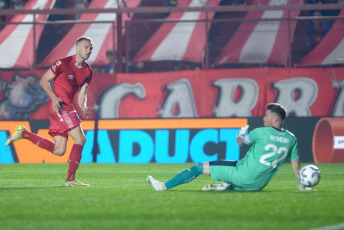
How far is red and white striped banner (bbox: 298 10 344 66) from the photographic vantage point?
59.7ft

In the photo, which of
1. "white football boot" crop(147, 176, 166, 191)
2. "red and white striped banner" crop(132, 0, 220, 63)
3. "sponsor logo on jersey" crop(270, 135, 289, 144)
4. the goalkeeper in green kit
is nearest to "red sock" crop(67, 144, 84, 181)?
"white football boot" crop(147, 176, 166, 191)

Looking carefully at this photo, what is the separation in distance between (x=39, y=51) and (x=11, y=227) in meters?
14.2

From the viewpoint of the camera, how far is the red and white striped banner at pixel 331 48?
18203 millimetres

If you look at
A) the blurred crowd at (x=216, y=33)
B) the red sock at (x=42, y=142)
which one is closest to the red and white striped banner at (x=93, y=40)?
the blurred crowd at (x=216, y=33)

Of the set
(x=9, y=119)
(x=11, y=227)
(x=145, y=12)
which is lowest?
(x=11, y=227)

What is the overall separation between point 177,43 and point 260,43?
7.69 ft

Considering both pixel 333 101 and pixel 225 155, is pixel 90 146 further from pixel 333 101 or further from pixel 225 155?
pixel 333 101

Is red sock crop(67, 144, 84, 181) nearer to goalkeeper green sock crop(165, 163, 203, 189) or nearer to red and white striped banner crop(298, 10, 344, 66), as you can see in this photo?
goalkeeper green sock crop(165, 163, 203, 189)

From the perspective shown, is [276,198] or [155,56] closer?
[276,198]

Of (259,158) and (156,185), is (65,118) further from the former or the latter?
(259,158)

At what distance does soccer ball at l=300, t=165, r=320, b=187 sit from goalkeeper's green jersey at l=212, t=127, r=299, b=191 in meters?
0.35

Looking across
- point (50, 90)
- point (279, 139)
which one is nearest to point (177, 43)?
point (50, 90)

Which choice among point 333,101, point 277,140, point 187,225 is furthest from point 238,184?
point 333,101

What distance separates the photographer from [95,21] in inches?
739
